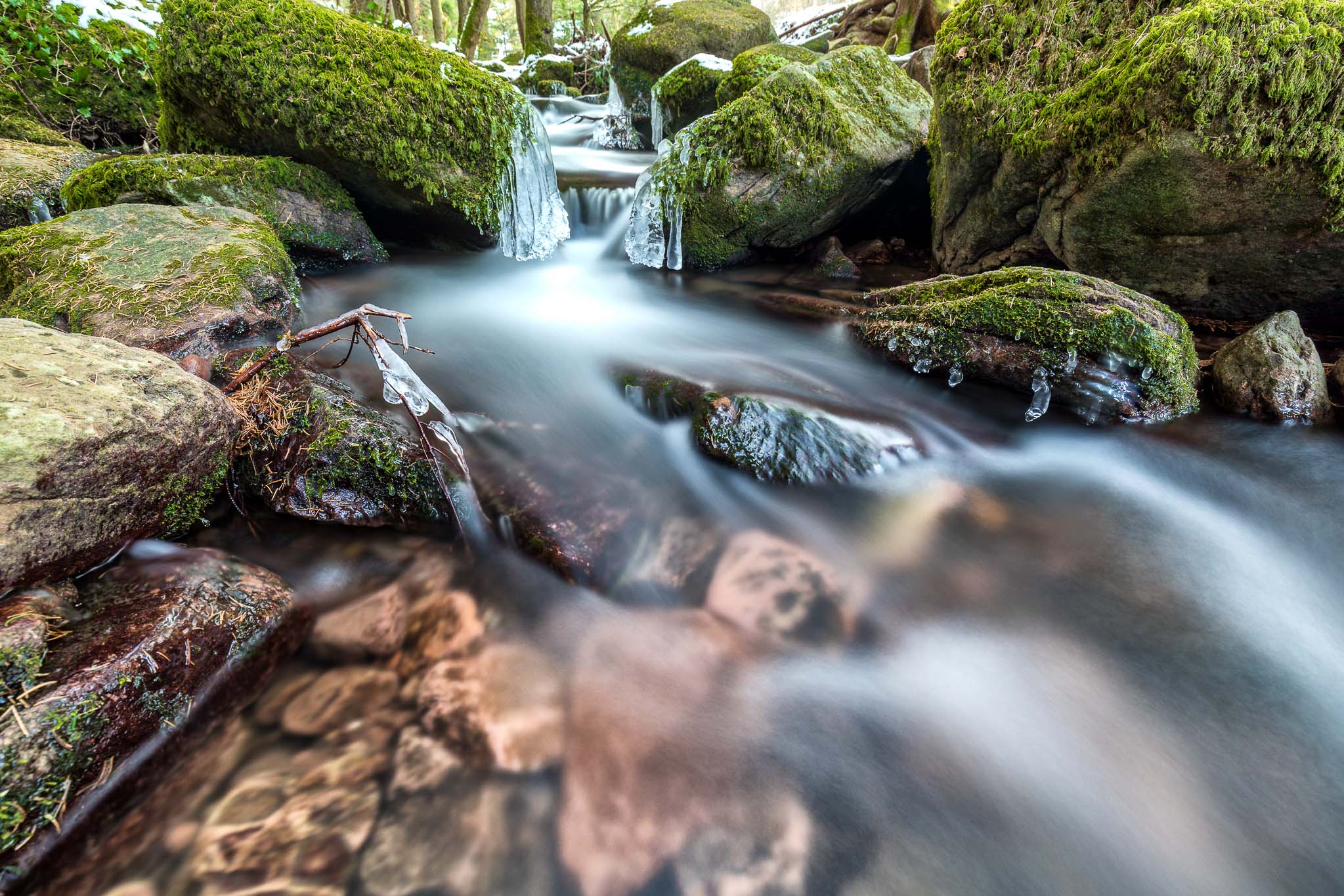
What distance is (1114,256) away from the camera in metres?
4.36

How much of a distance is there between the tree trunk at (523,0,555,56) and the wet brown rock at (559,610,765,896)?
18.3 metres

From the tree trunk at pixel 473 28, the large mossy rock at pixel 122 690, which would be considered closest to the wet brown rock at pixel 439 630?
the large mossy rock at pixel 122 690

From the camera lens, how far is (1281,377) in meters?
3.62

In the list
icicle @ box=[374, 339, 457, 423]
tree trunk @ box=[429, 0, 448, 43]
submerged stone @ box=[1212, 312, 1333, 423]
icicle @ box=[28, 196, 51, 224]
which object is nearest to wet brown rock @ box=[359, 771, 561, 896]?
icicle @ box=[374, 339, 457, 423]

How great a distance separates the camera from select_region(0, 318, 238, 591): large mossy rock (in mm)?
1722

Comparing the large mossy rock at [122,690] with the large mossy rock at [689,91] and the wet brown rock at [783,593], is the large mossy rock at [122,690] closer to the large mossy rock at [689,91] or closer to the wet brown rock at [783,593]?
the wet brown rock at [783,593]

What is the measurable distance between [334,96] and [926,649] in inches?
255

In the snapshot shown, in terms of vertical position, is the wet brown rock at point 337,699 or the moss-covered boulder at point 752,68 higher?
the moss-covered boulder at point 752,68

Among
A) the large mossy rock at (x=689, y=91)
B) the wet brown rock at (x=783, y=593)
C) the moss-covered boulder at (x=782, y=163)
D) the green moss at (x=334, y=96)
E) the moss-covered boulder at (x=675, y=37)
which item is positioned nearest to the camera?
the wet brown rock at (x=783, y=593)

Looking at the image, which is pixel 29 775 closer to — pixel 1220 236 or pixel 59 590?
pixel 59 590

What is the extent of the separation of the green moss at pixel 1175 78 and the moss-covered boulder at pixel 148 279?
19.1ft

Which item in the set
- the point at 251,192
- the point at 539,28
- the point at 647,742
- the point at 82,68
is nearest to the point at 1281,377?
the point at 647,742

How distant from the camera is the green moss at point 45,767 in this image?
1.35 m

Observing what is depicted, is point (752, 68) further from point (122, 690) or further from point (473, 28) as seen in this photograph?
point (473, 28)
